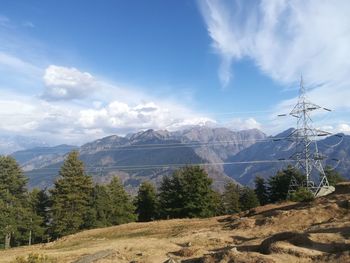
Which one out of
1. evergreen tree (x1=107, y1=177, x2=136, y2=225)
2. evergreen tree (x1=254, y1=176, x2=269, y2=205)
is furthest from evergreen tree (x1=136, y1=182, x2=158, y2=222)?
evergreen tree (x1=254, y1=176, x2=269, y2=205)

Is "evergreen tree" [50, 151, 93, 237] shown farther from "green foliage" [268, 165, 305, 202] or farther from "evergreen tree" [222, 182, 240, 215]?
"green foliage" [268, 165, 305, 202]

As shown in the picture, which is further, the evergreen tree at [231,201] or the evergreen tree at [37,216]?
the evergreen tree at [231,201]

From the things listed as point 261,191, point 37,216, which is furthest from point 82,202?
point 261,191

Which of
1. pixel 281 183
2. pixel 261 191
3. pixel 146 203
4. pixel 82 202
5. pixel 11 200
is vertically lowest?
pixel 146 203

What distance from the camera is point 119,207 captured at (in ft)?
311

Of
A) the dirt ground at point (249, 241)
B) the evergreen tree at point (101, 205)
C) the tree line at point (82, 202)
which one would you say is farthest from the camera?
the evergreen tree at point (101, 205)

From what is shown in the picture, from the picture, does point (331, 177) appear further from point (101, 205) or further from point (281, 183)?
point (101, 205)

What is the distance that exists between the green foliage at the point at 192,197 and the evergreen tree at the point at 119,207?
484 inches

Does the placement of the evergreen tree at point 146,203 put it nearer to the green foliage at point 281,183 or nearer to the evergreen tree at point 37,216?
the evergreen tree at point 37,216

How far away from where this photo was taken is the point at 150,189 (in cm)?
10050

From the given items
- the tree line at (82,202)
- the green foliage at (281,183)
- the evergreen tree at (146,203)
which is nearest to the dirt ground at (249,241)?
the tree line at (82,202)

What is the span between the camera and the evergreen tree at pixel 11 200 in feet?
257

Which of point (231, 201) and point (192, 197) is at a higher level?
point (192, 197)

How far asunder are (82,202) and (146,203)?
69.5 ft
